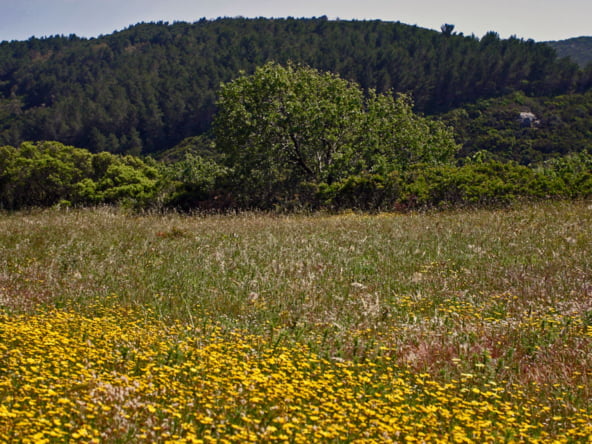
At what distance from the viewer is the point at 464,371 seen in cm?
416

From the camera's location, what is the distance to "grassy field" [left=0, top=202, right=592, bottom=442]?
3131mm

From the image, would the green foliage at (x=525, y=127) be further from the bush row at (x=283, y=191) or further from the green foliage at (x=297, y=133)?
the green foliage at (x=297, y=133)

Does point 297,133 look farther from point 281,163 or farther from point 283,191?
point 283,191

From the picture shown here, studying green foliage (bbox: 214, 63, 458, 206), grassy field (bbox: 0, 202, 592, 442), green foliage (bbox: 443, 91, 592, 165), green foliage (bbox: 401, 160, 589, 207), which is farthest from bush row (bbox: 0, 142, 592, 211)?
green foliage (bbox: 443, 91, 592, 165)

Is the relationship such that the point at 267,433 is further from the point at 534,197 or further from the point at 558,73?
the point at 558,73

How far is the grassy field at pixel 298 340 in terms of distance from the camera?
10.3ft

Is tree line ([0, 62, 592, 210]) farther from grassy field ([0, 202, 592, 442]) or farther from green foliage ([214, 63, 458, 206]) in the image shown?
grassy field ([0, 202, 592, 442])

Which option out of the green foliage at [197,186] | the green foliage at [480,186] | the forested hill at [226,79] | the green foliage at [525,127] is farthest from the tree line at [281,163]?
the forested hill at [226,79]

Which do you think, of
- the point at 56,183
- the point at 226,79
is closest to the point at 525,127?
the point at 56,183

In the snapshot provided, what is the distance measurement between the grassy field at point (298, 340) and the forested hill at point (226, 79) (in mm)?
106676

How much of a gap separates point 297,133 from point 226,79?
13723 cm

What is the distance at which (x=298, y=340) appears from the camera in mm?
4730

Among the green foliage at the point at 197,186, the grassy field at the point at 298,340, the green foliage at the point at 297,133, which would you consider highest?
the green foliage at the point at 297,133

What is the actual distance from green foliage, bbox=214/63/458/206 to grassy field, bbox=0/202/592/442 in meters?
15.4
